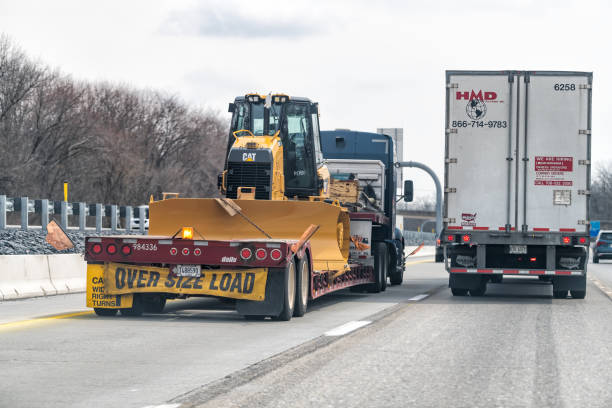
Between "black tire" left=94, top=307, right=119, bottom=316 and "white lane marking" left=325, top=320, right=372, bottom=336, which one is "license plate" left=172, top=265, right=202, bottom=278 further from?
"white lane marking" left=325, top=320, right=372, bottom=336

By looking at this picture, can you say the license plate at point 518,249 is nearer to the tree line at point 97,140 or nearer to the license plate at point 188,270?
the license plate at point 188,270

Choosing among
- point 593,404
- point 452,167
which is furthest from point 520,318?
point 593,404

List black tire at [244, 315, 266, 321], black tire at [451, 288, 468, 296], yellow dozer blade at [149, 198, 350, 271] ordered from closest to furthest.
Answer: black tire at [244, 315, 266, 321], yellow dozer blade at [149, 198, 350, 271], black tire at [451, 288, 468, 296]

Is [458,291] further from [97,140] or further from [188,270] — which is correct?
[97,140]

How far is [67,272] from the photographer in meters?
19.0

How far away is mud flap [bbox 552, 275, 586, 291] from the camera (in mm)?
18219

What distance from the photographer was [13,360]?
9.11m

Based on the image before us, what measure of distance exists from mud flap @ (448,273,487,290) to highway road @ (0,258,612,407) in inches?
115

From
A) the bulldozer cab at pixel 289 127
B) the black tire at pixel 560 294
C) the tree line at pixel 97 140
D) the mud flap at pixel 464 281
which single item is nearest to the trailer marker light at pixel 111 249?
the bulldozer cab at pixel 289 127

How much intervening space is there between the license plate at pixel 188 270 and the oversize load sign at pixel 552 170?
24.0 feet

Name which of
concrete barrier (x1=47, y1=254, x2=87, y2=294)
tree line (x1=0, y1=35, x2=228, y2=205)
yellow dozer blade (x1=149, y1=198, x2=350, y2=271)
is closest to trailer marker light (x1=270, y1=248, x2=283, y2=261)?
yellow dozer blade (x1=149, y1=198, x2=350, y2=271)

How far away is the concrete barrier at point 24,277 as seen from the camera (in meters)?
16.7

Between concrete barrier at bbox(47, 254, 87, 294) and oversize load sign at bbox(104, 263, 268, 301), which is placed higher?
oversize load sign at bbox(104, 263, 268, 301)

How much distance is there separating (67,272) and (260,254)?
7392mm
